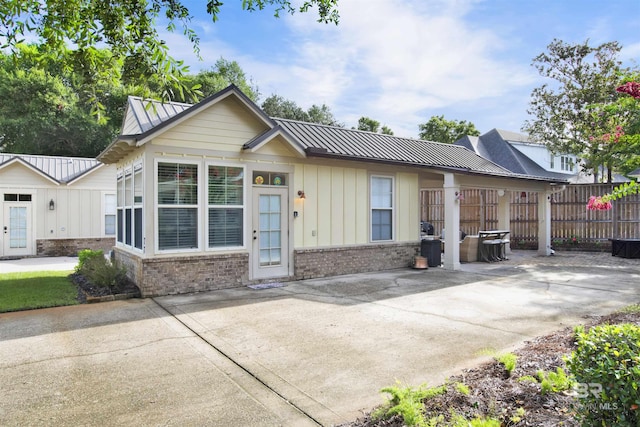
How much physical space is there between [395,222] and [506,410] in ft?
27.6

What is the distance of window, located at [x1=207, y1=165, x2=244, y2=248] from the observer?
826 cm

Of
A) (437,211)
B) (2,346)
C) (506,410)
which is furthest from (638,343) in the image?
(437,211)

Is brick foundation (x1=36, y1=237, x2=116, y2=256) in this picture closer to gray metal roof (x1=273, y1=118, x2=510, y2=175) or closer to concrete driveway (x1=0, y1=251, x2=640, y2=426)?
gray metal roof (x1=273, y1=118, x2=510, y2=175)

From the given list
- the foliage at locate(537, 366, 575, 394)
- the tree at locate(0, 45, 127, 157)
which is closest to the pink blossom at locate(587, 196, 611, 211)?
the foliage at locate(537, 366, 575, 394)

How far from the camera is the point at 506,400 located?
10.0 feet

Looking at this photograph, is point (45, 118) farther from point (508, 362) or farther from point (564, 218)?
point (508, 362)

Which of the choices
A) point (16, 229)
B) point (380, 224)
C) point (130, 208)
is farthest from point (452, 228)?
point (16, 229)

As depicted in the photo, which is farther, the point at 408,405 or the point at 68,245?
the point at 68,245

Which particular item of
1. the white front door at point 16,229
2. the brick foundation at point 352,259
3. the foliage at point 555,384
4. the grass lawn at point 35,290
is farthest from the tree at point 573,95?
the white front door at point 16,229

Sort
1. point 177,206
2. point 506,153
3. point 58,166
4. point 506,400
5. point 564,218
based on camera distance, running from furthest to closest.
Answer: point 506,153 → point 58,166 → point 564,218 → point 177,206 → point 506,400

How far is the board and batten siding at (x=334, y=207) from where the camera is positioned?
9.55 meters

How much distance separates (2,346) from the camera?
4.95 metres

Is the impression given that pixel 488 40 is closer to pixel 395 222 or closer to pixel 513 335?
pixel 395 222

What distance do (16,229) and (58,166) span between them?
130 inches
